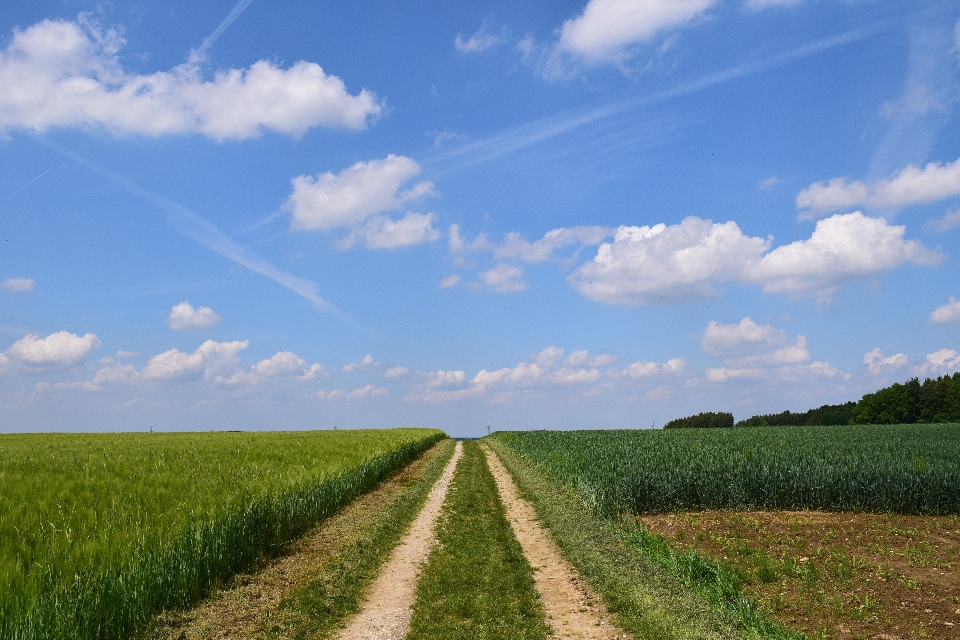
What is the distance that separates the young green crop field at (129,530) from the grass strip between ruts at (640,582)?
6826 millimetres

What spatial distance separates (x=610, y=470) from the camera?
805 inches

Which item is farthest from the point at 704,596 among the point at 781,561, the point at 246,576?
the point at 246,576

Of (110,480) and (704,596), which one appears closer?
(704,596)

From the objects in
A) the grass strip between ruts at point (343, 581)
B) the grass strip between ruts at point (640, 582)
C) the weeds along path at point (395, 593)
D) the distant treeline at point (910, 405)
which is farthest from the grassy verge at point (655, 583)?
the distant treeline at point (910, 405)

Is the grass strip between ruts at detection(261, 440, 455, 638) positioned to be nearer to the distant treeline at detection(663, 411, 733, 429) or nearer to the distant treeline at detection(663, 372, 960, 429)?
the distant treeline at detection(663, 372, 960, 429)

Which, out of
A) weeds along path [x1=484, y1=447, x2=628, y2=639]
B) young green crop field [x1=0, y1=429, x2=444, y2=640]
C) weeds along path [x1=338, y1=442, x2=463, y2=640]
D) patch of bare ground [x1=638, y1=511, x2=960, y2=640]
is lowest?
weeds along path [x1=338, y1=442, x2=463, y2=640]

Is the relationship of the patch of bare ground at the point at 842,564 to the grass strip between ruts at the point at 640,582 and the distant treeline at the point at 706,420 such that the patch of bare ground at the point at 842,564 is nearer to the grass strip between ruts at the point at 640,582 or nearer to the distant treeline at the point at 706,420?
the grass strip between ruts at the point at 640,582

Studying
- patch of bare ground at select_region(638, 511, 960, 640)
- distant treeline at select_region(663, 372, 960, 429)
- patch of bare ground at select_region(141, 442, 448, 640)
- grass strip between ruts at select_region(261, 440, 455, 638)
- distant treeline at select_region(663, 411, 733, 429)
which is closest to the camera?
patch of bare ground at select_region(141, 442, 448, 640)

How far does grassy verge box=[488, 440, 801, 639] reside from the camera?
8711 mm

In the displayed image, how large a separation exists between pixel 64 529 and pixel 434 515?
1068 cm

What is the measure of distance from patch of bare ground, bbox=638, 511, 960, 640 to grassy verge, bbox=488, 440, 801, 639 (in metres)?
0.66

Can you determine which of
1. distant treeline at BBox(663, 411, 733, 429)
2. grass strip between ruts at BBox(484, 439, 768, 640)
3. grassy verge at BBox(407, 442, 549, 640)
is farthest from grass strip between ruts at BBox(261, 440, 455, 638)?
distant treeline at BBox(663, 411, 733, 429)

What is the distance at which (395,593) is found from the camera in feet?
34.8

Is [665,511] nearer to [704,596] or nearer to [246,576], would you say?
[704,596]
